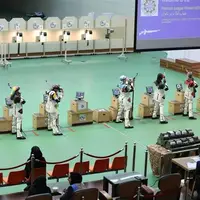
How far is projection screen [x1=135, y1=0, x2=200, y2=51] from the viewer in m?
15.6

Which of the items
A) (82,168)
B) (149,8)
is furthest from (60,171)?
(149,8)

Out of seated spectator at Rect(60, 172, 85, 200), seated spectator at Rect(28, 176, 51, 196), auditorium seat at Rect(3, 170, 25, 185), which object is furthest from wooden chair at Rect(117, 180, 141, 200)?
auditorium seat at Rect(3, 170, 25, 185)

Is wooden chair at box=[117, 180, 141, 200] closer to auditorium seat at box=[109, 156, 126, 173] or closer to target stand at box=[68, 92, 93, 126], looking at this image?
auditorium seat at box=[109, 156, 126, 173]

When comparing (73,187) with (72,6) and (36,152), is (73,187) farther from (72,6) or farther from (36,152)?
(72,6)

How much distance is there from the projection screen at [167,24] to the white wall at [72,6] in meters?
18.9

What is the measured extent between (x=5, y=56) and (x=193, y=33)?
13.1m

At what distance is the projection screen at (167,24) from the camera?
51.2 feet

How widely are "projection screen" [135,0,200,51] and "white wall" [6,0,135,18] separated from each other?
746 inches

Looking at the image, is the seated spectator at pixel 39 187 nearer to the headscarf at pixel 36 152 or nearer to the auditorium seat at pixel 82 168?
the headscarf at pixel 36 152

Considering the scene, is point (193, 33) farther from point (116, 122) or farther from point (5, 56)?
point (5, 56)

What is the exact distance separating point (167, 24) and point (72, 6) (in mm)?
25173

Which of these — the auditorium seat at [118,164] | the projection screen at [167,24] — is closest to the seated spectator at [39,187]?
the auditorium seat at [118,164]

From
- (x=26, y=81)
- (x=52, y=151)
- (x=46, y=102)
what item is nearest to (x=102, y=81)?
(x=26, y=81)

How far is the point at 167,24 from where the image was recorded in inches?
636
